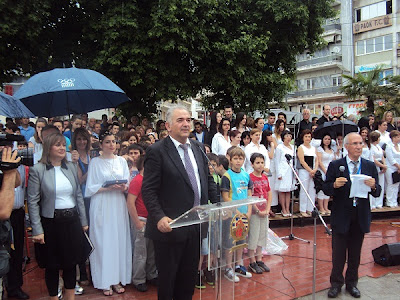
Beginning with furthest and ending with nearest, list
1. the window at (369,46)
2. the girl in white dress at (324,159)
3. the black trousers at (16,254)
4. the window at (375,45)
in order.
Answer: the window at (369,46) < the window at (375,45) < the girl in white dress at (324,159) < the black trousers at (16,254)

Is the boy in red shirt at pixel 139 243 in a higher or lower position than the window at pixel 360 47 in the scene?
lower

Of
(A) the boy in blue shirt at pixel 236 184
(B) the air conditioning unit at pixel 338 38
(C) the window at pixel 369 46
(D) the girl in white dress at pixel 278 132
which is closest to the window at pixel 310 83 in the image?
(B) the air conditioning unit at pixel 338 38

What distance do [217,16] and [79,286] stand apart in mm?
10837

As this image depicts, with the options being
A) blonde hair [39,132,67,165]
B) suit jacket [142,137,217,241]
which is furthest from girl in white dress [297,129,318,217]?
blonde hair [39,132,67,165]

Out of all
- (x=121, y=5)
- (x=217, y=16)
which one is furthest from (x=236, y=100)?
(x=121, y=5)

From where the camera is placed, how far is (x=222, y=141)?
8086 mm

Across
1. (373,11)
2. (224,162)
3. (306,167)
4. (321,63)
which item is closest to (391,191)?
(306,167)

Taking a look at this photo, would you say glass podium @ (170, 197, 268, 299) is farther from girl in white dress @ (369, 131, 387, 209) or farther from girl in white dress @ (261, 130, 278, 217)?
girl in white dress @ (369, 131, 387, 209)

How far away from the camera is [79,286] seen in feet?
16.4

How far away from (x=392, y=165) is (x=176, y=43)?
754cm

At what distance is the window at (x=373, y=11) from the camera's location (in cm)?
3526

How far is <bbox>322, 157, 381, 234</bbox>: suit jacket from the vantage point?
4.81 meters

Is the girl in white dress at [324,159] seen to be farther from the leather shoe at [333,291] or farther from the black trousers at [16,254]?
the black trousers at [16,254]

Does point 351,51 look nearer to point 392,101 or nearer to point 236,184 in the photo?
point 392,101
